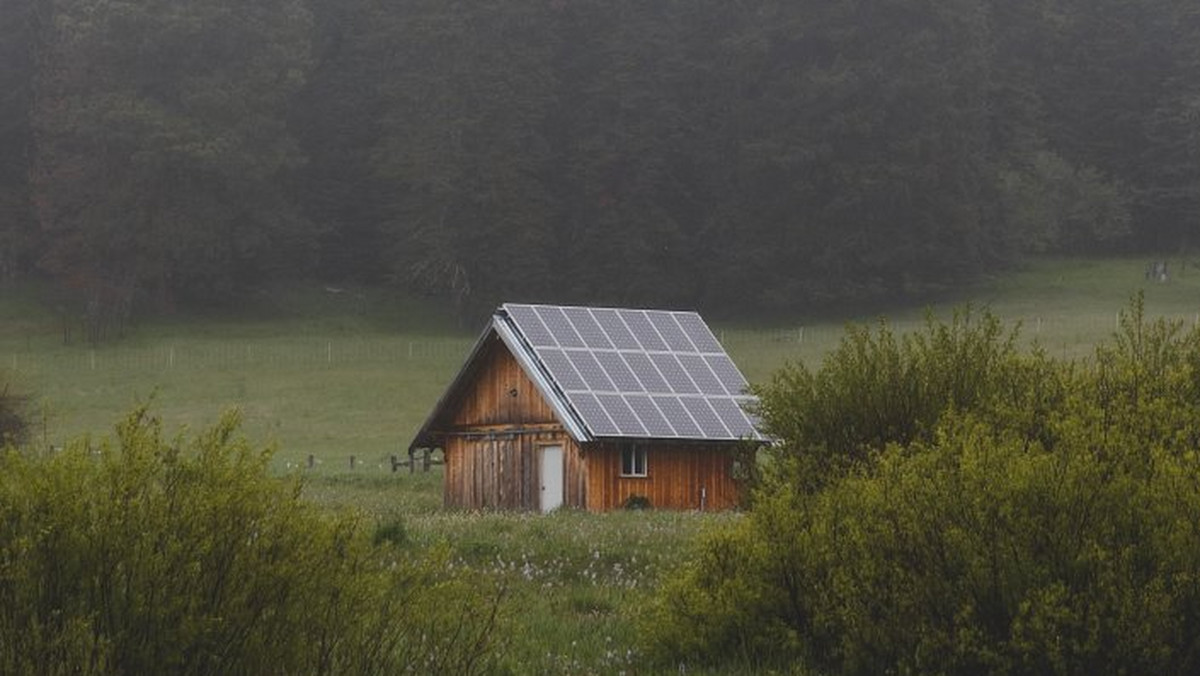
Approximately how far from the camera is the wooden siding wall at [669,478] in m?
38.5

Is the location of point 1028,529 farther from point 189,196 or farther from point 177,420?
point 189,196

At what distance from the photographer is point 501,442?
41.6m

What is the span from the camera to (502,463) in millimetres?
41438

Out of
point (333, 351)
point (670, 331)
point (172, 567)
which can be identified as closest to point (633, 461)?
point (670, 331)

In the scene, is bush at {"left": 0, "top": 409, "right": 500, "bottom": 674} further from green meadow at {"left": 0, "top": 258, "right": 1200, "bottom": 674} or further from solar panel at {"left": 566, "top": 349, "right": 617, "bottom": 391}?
solar panel at {"left": 566, "top": 349, "right": 617, "bottom": 391}

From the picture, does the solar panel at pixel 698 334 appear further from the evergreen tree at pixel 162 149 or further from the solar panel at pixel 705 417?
the evergreen tree at pixel 162 149

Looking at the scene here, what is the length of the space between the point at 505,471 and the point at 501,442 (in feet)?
2.31

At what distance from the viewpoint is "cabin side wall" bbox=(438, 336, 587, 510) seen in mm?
40094

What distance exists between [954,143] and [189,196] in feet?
131

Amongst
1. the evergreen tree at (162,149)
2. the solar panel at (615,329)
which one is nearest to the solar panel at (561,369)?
the solar panel at (615,329)

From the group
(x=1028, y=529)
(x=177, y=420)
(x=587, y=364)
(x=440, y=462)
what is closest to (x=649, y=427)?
(x=587, y=364)

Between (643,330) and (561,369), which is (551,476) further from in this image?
(643,330)

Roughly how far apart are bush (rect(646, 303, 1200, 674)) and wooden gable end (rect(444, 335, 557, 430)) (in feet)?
79.6

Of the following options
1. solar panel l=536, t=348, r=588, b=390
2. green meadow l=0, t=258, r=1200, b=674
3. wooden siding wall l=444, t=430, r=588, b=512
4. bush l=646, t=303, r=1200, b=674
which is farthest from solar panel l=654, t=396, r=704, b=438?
bush l=646, t=303, r=1200, b=674
